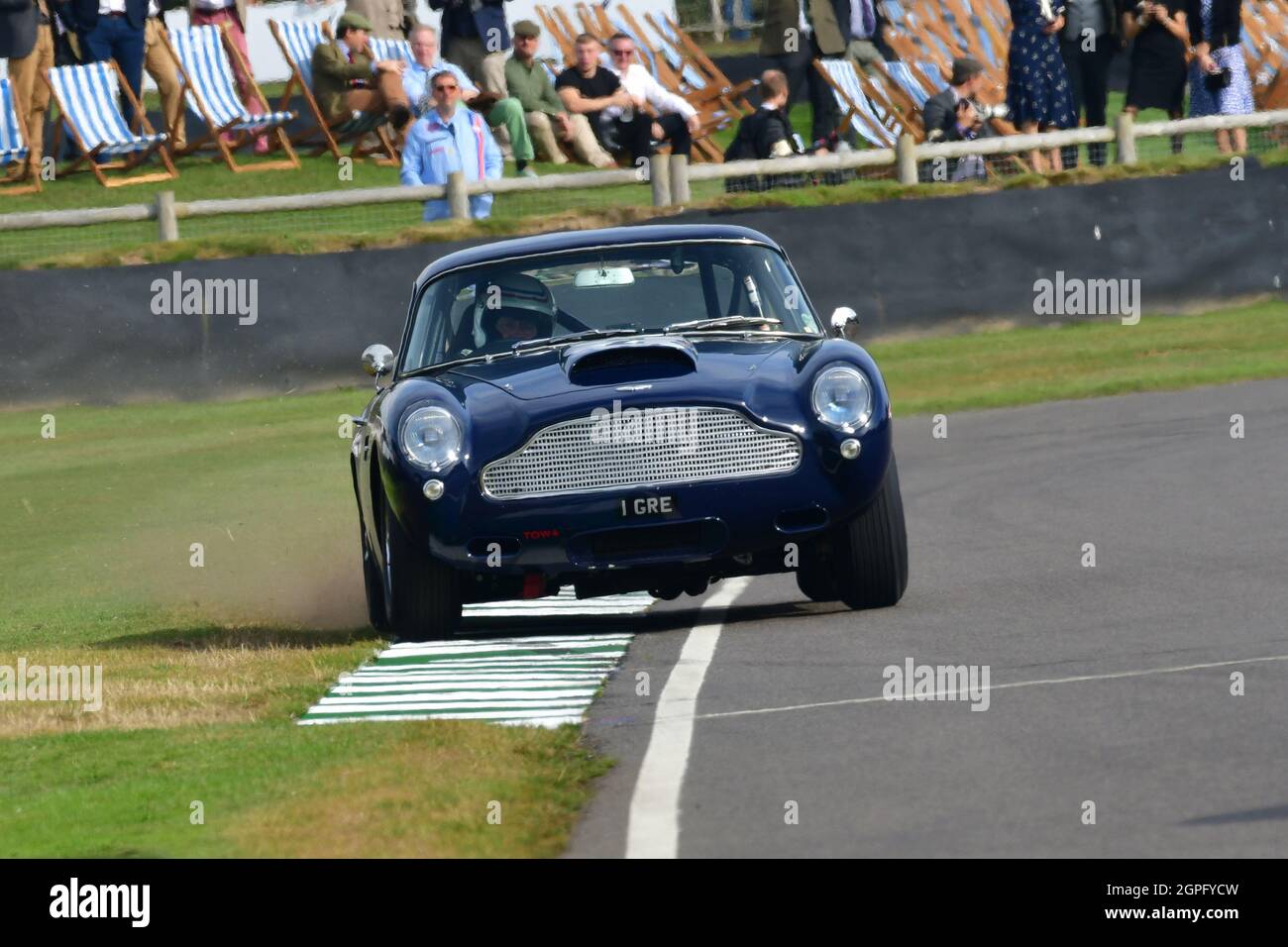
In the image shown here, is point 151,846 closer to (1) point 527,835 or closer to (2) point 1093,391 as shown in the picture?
(1) point 527,835

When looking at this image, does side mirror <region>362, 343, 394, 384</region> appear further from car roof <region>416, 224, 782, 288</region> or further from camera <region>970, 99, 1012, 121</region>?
camera <region>970, 99, 1012, 121</region>

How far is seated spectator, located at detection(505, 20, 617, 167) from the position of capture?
83.6ft

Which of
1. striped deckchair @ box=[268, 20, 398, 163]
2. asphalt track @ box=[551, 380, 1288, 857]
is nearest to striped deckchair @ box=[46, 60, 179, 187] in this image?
striped deckchair @ box=[268, 20, 398, 163]

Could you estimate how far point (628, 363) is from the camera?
371 inches

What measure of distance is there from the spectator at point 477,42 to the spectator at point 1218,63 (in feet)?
23.0

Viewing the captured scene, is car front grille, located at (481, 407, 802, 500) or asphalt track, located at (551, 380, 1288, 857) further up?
car front grille, located at (481, 407, 802, 500)

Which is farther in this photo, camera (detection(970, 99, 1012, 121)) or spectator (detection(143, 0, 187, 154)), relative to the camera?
spectator (detection(143, 0, 187, 154))

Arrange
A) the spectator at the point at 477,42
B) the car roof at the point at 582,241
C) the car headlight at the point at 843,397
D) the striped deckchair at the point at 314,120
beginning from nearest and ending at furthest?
the car headlight at the point at 843,397
the car roof at the point at 582,241
the striped deckchair at the point at 314,120
the spectator at the point at 477,42

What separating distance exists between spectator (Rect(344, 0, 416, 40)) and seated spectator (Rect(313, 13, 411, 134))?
1.80 m

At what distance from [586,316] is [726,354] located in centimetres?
92

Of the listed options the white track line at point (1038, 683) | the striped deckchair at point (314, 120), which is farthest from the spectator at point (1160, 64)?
the white track line at point (1038, 683)

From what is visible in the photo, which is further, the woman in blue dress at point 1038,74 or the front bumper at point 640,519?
the woman in blue dress at point 1038,74

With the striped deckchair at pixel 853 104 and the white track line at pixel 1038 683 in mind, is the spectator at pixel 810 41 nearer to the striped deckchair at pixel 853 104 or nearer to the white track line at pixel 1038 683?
the striped deckchair at pixel 853 104

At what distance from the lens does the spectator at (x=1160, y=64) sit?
2375 centimetres
